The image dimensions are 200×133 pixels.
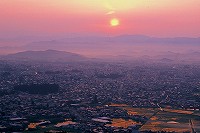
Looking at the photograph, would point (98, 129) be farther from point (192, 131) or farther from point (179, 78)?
point (179, 78)

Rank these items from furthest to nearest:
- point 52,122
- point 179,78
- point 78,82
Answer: point 179,78, point 78,82, point 52,122

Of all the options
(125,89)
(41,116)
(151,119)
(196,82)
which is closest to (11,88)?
(125,89)

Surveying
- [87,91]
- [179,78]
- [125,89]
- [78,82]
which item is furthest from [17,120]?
[179,78]

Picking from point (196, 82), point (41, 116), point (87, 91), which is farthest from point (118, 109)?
point (196, 82)

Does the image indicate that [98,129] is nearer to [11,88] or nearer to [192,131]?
[192,131]

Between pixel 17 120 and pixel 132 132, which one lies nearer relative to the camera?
pixel 132 132

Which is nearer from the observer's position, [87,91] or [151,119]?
[151,119]

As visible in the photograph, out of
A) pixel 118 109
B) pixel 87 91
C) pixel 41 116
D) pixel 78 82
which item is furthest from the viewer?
pixel 78 82

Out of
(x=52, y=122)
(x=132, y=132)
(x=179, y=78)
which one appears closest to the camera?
(x=132, y=132)

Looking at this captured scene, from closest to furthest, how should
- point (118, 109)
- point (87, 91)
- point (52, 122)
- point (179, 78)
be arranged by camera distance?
point (52, 122) → point (118, 109) → point (87, 91) → point (179, 78)
